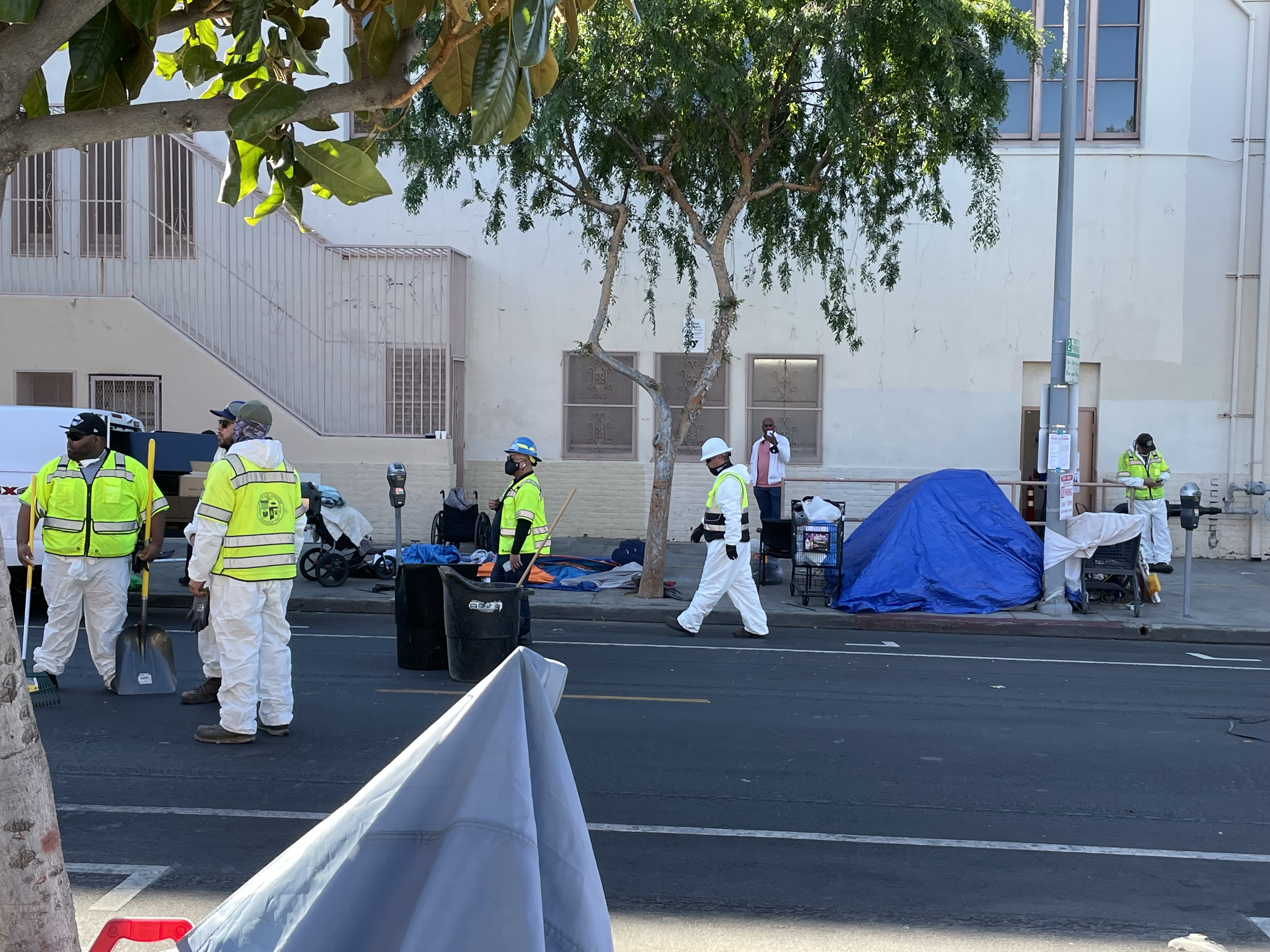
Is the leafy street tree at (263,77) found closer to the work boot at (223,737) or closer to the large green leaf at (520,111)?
the large green leaf at (520,111)

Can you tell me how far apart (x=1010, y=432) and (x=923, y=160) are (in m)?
6.53

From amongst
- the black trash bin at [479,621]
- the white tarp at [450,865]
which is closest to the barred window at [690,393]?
the black trash bin at [479,621]

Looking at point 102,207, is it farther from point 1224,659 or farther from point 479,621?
point 1224,659

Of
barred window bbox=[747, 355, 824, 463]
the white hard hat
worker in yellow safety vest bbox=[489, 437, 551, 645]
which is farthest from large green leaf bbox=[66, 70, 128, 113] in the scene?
barred window bbox=[747, 355, 824, 463]

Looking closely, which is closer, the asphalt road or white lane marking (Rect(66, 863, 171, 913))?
white lane marking (Rect(66, 863, 171, 913))

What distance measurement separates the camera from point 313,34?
14.2ft

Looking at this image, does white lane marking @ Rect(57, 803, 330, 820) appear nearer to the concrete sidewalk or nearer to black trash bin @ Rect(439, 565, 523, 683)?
black trash bin @ Rect(439, 565, 523, 683)

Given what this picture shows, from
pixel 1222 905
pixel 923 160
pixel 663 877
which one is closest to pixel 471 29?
pixel 663 877

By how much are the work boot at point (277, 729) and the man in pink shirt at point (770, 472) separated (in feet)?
33.6

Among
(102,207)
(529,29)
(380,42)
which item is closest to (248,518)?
(380,42)

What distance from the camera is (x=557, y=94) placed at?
11.8 m

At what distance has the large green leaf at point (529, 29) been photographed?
2924 millimetres

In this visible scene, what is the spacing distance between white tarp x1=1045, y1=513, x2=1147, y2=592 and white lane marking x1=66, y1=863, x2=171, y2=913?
10.4 metres

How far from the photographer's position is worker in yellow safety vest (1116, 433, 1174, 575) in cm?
1628
